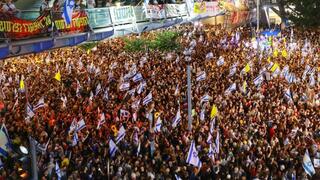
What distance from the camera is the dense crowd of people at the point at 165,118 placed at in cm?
1379

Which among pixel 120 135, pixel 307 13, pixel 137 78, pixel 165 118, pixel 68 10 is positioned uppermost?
pixel 68 10

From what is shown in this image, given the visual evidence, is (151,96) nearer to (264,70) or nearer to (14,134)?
(14,134)

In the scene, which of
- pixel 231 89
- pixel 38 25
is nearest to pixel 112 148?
pixel 38 25

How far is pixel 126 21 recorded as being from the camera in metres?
24.1

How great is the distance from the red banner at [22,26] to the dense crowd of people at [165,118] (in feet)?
8.83

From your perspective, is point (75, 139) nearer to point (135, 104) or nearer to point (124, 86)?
point (135, 104)

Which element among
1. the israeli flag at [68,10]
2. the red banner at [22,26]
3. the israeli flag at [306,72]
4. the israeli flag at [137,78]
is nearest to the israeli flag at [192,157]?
the red banner at [22,26]

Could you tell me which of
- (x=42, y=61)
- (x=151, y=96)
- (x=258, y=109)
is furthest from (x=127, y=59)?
(x=258, y=109)

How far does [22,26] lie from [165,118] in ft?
19.1

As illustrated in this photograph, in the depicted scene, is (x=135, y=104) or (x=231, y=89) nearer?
(x=135, y=104)

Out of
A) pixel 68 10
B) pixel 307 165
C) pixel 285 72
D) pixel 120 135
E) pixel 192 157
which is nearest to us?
pixel 192 157

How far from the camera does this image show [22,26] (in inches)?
577

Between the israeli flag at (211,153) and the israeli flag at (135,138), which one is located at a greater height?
the israeli flag at (135,138)

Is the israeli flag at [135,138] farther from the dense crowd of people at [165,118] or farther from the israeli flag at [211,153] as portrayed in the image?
the israeli flag at [211,153]
